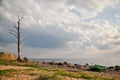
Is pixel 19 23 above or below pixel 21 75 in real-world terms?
Answer: above

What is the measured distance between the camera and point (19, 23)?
198 ft

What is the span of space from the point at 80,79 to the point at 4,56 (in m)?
29.9

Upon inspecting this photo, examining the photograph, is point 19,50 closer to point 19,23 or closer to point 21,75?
point 19,23

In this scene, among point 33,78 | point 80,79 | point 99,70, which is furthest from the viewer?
point 99,70

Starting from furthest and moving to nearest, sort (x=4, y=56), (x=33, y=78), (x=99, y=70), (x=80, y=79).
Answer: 1. (x=4, y=56)
2. (x=99, y=70)
3. (x=80, y=79)
4. (x=33, y=78)

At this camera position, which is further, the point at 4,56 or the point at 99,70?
the point at 4,56

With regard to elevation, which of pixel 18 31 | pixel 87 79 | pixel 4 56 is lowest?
pixel 87 79

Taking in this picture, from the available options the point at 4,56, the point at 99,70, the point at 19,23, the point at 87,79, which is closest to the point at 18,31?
the point at 19,23

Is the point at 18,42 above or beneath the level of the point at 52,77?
above

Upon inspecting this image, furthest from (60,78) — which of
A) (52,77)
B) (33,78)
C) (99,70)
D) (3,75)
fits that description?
(99,70)

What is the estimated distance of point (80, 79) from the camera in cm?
3161

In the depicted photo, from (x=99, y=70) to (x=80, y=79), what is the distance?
17873mm

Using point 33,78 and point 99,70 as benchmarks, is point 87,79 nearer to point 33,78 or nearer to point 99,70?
point 33,78

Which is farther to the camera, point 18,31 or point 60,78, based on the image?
point 18,31
